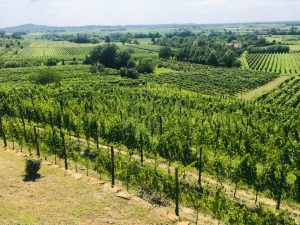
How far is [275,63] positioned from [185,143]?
409ft

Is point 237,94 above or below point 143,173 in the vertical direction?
below

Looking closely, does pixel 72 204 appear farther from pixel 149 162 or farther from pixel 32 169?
pixel 149 162

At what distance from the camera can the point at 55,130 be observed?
4019 centimetres

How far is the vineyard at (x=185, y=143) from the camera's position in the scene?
28.7 meters

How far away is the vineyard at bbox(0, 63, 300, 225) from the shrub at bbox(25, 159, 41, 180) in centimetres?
344

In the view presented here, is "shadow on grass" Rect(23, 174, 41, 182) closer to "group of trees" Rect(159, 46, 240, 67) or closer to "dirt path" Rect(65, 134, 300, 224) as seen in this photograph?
"dirt path" Rect(65, 134, 300, 224)

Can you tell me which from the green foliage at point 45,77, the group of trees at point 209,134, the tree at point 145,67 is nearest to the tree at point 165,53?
the tree at point 145,67

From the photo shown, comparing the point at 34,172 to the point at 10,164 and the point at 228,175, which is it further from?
the point at 228,175

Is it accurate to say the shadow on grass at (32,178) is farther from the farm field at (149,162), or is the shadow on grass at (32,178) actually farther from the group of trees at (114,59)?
the group of trees at (114,59)

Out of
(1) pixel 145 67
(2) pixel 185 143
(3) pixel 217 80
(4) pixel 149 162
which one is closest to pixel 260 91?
(3) pixel 217 80

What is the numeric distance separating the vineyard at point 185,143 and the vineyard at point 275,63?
7028 cm

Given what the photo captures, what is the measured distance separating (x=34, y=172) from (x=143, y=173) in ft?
31.8

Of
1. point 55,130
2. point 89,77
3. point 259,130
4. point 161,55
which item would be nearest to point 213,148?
point 259,130

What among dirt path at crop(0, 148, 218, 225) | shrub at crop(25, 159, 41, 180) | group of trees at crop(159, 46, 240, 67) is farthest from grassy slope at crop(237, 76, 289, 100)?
shrub at crop(25, 159, 41, 180)
